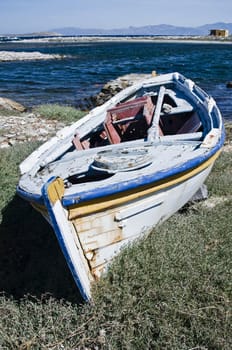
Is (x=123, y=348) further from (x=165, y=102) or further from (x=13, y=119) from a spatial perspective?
(x=13, y=119)

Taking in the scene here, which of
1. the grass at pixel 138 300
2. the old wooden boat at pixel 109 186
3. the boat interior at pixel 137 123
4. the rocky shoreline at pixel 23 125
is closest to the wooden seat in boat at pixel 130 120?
the boat interior at pixel 137 123

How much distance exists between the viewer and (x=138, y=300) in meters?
3.96

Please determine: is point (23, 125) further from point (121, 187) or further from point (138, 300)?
point (138, 300)

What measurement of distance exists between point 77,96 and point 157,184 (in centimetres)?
1573

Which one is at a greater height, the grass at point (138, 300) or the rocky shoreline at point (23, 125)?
the rocky shoreline at point (23, 125)

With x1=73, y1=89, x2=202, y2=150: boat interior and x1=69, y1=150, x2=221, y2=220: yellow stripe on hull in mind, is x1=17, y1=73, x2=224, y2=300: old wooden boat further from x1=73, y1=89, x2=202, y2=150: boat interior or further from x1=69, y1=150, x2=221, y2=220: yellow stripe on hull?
x1=73, y1=89, x2=202, y2=150: boat interior

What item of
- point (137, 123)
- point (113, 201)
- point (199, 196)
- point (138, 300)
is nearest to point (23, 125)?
point (137, 123)

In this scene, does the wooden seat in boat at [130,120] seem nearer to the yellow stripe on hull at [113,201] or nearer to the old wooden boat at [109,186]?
the old wooden boat at [109,186]

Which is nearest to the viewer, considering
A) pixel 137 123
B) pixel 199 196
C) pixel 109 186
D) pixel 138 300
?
pixel 109 186

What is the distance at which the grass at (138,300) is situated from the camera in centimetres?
369

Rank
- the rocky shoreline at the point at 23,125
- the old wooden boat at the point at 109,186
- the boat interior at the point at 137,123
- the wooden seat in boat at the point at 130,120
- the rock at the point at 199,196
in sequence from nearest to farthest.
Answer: the old wooden boat at the point at 109,186 → the rock at the point at 199,196 → the boat interior at the point at 137,123 → the wooden seat in boat at the point at 130,120 → the rocky shoreline at the point at 23,125

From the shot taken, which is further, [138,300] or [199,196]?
[199,196]

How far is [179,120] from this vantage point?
24.4 ft

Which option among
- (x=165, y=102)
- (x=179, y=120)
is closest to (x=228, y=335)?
(x=179, y=120)
